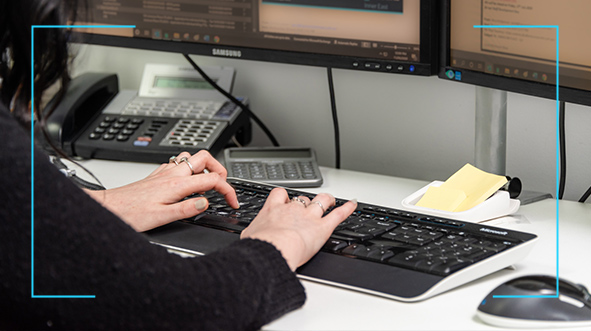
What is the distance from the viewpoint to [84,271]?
57 centimetres

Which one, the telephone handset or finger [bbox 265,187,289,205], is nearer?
finger [bbox 265,187,289,205]

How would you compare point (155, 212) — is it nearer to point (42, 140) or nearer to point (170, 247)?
point (170, 247)

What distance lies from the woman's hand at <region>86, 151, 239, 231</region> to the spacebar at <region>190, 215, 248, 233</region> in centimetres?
1

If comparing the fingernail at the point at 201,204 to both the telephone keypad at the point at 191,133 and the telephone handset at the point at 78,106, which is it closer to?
the telephone keypad at the point at 191,133

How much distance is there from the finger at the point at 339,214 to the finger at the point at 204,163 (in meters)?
0.24

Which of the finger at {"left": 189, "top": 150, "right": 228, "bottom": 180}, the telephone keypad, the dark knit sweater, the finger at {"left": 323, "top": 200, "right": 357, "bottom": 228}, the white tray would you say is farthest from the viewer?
the telephone keypad

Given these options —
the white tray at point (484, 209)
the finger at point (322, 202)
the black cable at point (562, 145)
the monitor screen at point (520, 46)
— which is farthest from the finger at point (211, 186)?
the black cable at point (562, 145)

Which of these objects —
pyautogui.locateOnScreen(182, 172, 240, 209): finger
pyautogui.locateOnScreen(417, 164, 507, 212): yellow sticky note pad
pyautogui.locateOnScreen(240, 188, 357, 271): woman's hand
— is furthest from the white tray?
pyautogui.locateOnScreen(182, 172, 240, 209): finger

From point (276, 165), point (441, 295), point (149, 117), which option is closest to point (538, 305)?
point (441, 295)

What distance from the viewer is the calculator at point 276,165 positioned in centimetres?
109

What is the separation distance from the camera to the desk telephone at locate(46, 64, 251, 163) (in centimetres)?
121

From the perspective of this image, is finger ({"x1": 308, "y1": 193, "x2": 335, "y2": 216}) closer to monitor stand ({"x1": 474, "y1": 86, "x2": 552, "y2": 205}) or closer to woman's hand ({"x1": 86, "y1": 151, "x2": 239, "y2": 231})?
woman's hand ({"x1": 86, "y1": 151, "x2": 239, "y2": 231})

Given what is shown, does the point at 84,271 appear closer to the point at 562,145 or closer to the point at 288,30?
the point at 288,30

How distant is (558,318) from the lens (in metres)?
0.61
